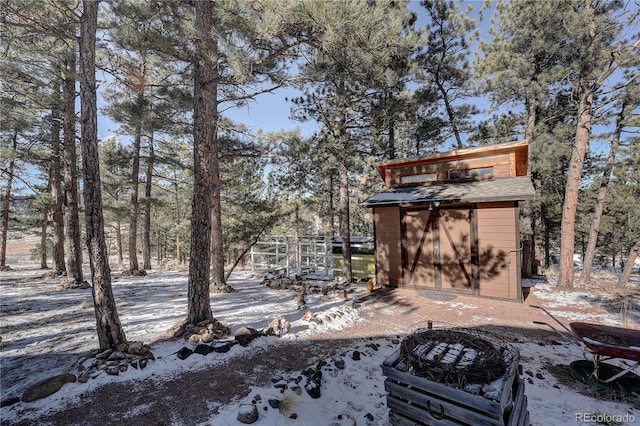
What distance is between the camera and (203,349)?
4184 mm

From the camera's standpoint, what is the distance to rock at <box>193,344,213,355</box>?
4145 millimetres

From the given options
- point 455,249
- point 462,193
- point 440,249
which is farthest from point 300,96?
point 455,249

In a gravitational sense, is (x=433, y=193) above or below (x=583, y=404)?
above

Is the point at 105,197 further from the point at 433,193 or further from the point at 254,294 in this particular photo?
the point at 433,193

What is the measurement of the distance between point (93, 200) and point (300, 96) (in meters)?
7.34

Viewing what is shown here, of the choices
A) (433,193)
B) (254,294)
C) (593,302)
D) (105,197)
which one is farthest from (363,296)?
(105,197)

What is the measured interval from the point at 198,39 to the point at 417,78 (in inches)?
324

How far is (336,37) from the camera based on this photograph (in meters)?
4.33

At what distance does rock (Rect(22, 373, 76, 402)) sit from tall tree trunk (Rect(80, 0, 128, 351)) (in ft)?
2.08

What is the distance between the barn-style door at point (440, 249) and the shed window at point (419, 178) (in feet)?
5.38

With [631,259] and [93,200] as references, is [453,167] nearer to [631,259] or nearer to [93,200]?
[631,259]

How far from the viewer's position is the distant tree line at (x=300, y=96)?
4.47 m

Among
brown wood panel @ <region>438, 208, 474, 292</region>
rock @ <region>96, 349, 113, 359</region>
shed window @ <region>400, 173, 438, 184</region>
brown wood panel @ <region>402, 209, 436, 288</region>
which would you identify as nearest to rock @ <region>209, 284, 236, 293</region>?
rock @ <region>96, 349, 113, 359</region>

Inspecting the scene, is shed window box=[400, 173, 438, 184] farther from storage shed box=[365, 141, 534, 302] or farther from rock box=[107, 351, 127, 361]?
rock box=[107, 351, 127, 361]
